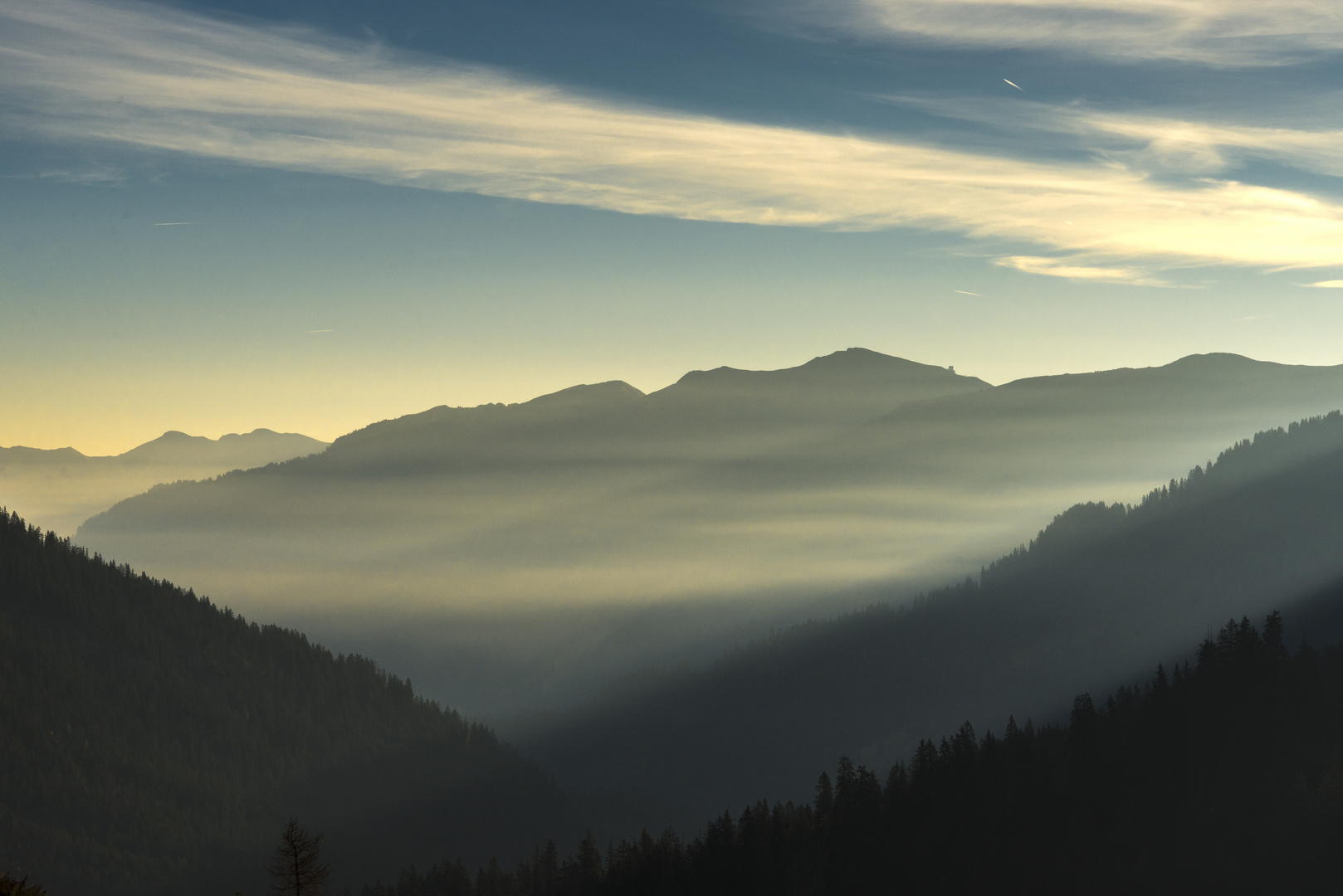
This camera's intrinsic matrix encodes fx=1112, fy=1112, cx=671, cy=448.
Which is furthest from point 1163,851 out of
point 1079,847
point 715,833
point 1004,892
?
point 715,833

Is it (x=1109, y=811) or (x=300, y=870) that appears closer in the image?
(x=300, y=870)

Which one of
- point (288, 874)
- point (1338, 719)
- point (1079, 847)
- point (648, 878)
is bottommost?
point (648, 878)

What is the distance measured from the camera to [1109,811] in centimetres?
14988

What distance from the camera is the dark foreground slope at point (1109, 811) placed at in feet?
453

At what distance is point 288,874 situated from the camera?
53.8m

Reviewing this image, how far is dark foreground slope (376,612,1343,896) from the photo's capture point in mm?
138000

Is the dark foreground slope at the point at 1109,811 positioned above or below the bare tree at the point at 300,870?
below

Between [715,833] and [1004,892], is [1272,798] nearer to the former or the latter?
[1004,892]

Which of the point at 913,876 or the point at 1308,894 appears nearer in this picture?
the point at 1308,894

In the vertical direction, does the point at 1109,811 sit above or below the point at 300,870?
below

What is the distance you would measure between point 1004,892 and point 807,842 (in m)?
33.7

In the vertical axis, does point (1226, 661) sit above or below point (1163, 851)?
above

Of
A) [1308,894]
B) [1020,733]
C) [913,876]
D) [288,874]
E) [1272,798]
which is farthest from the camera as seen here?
[1020,733]

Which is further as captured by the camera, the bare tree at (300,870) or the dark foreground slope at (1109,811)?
the dark foreground slope at (1109,811)
